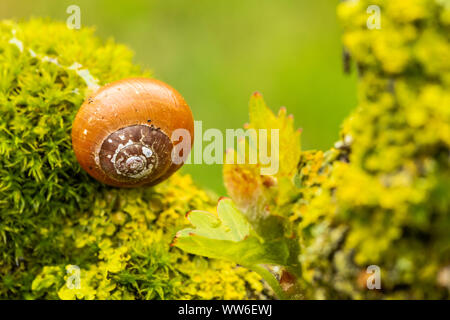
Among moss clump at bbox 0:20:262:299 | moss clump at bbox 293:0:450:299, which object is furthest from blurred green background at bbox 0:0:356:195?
moss clump at bbox 293:0:450:299

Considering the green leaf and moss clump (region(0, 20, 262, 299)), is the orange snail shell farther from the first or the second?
the green leaf

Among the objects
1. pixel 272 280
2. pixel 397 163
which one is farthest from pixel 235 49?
pixel 397 163

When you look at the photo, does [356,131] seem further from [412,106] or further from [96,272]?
[96,272]

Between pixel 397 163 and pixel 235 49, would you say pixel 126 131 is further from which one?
pixel 235 49

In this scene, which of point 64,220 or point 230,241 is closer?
point 230,241
